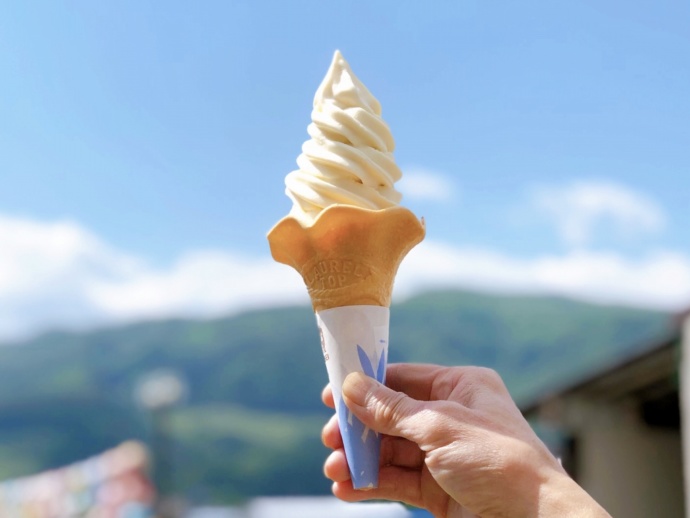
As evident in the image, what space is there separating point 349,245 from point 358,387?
257 millimetres

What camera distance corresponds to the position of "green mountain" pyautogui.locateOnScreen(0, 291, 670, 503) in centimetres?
2692

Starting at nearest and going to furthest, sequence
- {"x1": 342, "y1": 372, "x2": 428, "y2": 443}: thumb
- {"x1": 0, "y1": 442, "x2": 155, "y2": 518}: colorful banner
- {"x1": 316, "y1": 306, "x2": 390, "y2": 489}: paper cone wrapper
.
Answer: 1. {"x1": 342, "y1": 372, "x2": 428, "y2": 443}: thumb
2. {"x1": 316, "y1": 306, "x2": 390, "y2": 489}: paper cone wrapper
3. {"x1": 0, "y1": 442, "x2": 155, "y2": 518}: colorful banner

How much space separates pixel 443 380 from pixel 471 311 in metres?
33.0

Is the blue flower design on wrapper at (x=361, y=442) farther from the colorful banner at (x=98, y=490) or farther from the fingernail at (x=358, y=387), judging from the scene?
the colorful banner at (x=98, y=490)

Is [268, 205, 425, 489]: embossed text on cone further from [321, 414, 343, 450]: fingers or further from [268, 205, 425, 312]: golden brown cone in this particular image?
[321, 414, 343, 450]: fingers

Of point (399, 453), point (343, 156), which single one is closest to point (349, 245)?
point (343, 156)

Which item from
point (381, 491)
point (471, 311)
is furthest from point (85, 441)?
point (381, 491)

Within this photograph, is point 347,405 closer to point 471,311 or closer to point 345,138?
point 345,138

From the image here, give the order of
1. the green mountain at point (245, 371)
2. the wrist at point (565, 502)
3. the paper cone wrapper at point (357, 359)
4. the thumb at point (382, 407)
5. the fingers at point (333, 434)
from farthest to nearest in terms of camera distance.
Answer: the green mountain at point (245, 371) < the fingers at point (333, 434) < the paper cone wrapper at point (357, 359) < the thumb at point (382, 407) < the wrist at point (565, 502)

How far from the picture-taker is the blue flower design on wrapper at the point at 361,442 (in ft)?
4.90

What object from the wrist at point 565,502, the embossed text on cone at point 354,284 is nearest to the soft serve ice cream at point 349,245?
the embossed text on cone at point 354,284

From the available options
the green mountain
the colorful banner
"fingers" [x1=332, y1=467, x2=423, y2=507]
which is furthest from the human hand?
the green mountain

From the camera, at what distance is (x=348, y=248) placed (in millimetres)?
1474

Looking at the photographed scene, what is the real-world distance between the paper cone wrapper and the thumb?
0.13 ft
